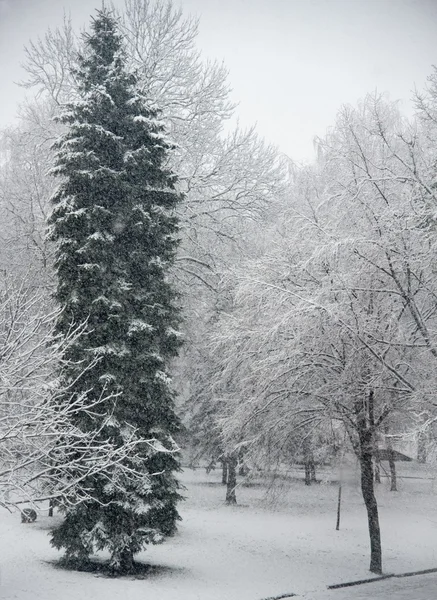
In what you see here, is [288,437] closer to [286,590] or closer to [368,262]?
[286,590]

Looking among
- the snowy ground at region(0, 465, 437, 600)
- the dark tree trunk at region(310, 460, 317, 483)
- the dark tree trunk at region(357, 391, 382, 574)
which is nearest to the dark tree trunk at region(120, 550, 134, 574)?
the snowy ground at region(0, 465, 437, 600)

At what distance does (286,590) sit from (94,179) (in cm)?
902

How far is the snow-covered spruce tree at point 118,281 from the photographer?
38.0ft

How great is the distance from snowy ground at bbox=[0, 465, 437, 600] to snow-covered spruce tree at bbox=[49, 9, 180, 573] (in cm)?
105

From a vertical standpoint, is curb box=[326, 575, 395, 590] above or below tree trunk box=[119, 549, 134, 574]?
below

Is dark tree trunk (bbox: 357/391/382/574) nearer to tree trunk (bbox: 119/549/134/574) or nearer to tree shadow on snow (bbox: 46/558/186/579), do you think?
tree shadow on snow (bbox: 46/558/186/579)

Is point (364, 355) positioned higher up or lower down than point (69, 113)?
lower down

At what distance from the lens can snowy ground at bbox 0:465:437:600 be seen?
1091 centimetres

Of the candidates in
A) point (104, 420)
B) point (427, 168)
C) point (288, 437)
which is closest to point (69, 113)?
point (104, 420)

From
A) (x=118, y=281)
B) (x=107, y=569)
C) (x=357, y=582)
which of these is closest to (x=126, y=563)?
(x=107, y=569)

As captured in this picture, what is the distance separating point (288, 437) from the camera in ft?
44.7

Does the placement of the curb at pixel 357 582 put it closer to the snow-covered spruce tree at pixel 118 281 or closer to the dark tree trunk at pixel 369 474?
the dark tree trunk at pixel 369 474

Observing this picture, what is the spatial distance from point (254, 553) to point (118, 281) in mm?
8459

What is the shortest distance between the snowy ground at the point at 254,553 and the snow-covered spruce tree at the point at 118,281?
105cm
